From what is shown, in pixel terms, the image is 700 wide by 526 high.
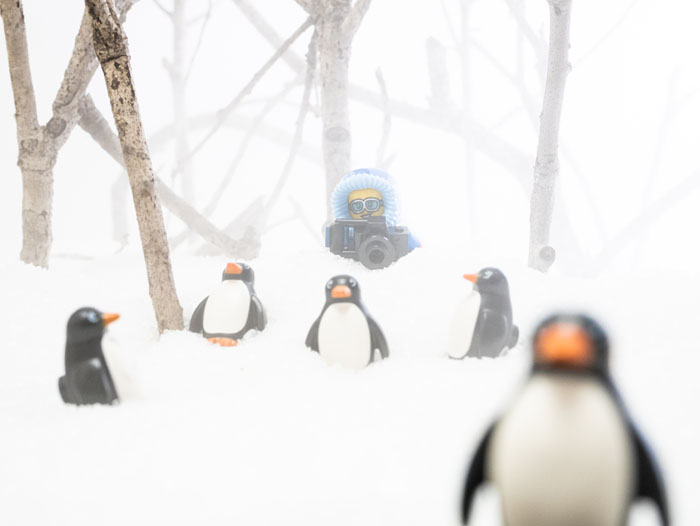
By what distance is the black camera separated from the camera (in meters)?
1.67

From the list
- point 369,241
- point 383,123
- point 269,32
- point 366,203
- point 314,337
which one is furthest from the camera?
point 269,32

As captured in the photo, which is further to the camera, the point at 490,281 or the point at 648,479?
the point at 490,281

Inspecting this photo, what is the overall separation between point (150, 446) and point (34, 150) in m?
1.47

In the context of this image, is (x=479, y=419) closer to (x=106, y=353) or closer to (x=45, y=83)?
(x=106, y=353)

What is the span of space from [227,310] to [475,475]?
88cm

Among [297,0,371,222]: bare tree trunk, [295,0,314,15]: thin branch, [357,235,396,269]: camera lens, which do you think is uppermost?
[295,0,314,15]: thin branch

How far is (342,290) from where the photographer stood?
3.75 ft

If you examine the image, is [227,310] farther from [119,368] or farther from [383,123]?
[383,123]

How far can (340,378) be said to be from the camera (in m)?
1.08

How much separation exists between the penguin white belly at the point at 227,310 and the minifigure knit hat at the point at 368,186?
587 millimetres

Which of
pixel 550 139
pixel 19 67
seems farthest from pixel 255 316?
Answer: pixel 550 139

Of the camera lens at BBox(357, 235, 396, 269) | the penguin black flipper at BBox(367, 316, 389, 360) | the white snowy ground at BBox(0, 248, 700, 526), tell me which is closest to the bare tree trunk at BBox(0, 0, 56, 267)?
the white snowy ground at BBox(0, 248, 700, 526)

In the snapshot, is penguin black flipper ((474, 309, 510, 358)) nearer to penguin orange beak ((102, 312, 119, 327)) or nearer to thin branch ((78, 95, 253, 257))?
penguin orange beak ((102, 312, 119, 327))

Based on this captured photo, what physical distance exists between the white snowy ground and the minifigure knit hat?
0.26 meters
